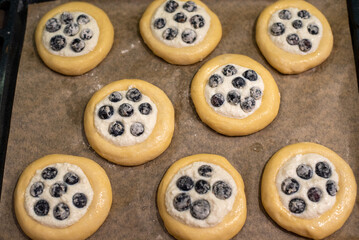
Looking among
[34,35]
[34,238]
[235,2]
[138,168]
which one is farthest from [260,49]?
[34,238]

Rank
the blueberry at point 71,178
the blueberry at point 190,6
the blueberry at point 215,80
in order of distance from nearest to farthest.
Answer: the blueberry at point 71,178 < the blueberry at point 215,80 < the blueberry at point 190,6

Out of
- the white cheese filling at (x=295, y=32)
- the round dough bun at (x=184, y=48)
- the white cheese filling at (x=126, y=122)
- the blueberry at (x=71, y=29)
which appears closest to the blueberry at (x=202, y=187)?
the white cheese filling at (x=126, y=122)

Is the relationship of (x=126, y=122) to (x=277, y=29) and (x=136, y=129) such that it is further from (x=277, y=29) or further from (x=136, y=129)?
(x=277, y=29)

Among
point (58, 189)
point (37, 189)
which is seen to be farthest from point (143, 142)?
point (37, 189)

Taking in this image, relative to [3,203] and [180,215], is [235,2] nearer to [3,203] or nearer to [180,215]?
[180,215]

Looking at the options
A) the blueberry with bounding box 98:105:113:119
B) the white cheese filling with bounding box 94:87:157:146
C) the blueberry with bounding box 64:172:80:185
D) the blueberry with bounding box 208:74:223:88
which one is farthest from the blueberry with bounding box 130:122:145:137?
the blueberry with bounding box 208:74:223:88

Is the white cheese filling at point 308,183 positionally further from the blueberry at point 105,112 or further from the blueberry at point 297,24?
the blueberry at point 105,112

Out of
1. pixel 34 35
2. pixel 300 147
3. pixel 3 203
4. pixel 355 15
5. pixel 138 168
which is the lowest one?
pixel 3 203
